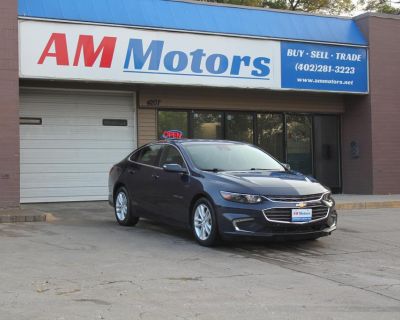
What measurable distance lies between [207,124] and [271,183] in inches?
336

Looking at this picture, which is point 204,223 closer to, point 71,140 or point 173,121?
point 71,140

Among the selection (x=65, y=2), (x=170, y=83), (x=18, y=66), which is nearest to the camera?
(x=18, y=66)

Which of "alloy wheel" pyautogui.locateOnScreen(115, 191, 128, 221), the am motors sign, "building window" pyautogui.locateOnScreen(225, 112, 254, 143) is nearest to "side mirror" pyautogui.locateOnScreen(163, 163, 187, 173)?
"alloy wheel" pyautogui.locateOnScreen(115, 191, 128, 221)

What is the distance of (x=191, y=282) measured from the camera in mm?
6527

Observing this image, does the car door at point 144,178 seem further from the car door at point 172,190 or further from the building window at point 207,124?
the building window at point 207,124

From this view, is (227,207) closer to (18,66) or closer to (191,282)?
(191,282)

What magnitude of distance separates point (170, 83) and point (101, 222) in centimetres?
465

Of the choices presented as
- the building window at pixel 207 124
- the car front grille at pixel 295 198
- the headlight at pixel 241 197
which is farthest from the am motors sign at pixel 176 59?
the car front grille at pixel 295 198

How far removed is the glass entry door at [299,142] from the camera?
18062 millimetres

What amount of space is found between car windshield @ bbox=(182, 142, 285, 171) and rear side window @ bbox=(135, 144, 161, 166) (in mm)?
761

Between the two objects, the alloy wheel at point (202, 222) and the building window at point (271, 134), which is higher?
the building window at point (271, 134)

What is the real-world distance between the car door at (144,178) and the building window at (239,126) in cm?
652

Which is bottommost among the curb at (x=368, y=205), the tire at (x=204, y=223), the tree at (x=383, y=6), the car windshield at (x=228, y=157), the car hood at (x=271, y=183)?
the curb at (x=368, y=205)

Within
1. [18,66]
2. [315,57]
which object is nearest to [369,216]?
[315,57]
